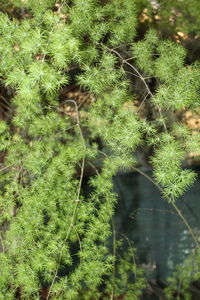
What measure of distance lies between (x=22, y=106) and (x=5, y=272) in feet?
4.05

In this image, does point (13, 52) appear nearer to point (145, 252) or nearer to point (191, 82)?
point (191, 82)

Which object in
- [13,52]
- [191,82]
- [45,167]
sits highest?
[13,52]

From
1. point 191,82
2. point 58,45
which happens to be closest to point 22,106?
point 58,45

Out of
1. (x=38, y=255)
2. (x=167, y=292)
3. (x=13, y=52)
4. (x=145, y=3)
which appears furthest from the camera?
(x=167, y=292)

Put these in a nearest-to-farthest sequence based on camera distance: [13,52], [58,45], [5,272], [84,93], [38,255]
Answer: [58,45]
[13,52]
[38,255]
[5,272]
[84,93]

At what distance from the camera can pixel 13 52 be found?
5.53ft

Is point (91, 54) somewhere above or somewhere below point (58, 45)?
below

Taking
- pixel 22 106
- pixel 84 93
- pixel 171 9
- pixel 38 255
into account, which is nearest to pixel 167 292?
pixel 38 255

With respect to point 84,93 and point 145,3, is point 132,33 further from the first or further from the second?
point 84,93

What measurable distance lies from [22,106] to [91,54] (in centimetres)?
71

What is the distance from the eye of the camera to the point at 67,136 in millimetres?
2484

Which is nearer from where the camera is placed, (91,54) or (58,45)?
(58,45)

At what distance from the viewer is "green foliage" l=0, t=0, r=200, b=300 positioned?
1640 mm

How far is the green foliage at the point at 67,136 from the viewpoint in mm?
1640
